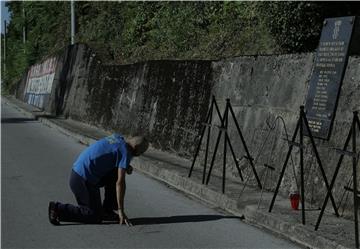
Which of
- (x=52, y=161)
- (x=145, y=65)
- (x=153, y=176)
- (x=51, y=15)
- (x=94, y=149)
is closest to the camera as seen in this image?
(x=94, y=149)

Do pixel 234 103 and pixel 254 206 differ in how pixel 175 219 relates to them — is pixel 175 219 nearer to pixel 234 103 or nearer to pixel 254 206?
pixel 254 206

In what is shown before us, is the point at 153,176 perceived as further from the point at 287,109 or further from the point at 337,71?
the point at 337,71

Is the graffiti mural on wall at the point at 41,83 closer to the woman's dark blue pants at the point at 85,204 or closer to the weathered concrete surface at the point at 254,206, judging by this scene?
the weathered concrete surface at the point at 254,206

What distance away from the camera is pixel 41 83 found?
38.9 meters

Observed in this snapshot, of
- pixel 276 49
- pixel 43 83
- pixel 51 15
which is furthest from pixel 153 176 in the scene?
pixel 51 15

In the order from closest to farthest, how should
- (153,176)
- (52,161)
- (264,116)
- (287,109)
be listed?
(287,109) → (264,116) → (153,176) → (52,161)

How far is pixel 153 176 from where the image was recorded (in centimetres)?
1141

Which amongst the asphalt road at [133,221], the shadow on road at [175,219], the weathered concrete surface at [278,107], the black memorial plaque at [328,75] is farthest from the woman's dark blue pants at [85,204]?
the black memorial plaque at [328,75]

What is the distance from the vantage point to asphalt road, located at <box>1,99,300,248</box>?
259 inches

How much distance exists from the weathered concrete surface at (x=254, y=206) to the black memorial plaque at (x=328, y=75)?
44.7 inches

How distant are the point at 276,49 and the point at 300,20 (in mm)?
1996

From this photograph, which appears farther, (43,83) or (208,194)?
(43,83)

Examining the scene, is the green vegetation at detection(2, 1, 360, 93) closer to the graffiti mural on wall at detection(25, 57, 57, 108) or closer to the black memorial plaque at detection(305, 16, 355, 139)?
the graffiti mural on wall at detection(25, 57, 57, 108)

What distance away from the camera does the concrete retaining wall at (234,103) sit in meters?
7.86
